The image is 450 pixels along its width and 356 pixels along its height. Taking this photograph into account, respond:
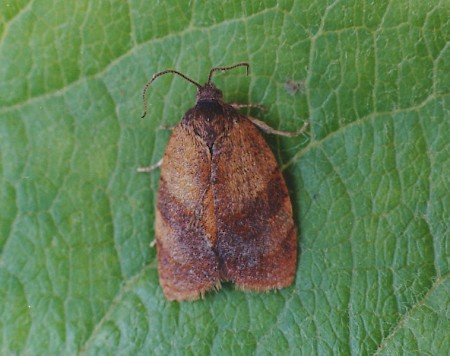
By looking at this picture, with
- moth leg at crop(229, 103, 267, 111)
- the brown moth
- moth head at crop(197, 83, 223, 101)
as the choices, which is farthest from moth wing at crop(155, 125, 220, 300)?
moth leg at crop(229, 103, 267, 111)

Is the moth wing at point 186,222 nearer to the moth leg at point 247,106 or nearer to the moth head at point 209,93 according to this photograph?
the moth head at point 209,93

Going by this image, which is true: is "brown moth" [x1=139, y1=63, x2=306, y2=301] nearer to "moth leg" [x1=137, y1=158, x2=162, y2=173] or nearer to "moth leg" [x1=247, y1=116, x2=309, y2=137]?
"moth leg" [x1=247, y1=116, x2=309, y2=137]

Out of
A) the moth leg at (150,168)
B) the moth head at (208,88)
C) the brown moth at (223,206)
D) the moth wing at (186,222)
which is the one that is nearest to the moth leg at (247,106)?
the brown moth at (223,206)

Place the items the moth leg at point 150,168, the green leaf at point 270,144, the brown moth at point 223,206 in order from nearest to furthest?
1. the green leaf at point 270,144
2. the brown moth at point 223,206
3. the moth leg at point 150,168

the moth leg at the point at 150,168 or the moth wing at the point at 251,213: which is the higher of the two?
the moth leg at the point at 150,168

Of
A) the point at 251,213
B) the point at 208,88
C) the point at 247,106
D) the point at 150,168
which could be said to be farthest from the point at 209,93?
the point at 251,213

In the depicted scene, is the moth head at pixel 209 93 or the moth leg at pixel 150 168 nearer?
the moth head at pixel 209 93

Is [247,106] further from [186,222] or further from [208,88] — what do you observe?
[186,222]

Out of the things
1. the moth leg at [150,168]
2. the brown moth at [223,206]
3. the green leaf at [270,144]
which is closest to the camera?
the green leaf at [270,144]
